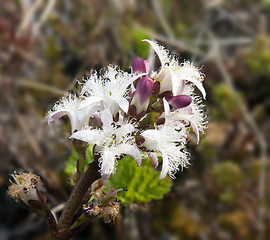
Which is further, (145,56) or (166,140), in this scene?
(145,56)

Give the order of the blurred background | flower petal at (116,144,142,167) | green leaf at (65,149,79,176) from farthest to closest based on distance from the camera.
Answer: the blurred background < green leaf at (65,149,79,176) < flower petal at (116,144,142,167)

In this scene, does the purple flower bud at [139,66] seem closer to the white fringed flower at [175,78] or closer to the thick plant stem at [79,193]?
the white fringed flower at [175,78]

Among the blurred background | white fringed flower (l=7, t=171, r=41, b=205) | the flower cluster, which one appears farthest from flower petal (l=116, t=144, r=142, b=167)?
the blurred background

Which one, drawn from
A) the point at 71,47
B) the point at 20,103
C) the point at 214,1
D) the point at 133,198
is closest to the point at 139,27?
the point at 71,47

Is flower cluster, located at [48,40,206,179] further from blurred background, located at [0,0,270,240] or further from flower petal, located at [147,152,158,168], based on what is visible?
blurred background, located at [0,0,270,240]

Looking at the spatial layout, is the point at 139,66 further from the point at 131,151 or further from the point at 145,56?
the point at 145,56

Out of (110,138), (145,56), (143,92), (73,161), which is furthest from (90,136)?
(145,56)

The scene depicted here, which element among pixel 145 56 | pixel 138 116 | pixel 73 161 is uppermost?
pixel 145 56

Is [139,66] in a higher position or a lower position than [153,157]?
higher

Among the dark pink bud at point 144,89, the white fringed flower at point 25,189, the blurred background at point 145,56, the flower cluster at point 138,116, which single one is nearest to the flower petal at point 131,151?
the flower cluster at point 138,116
